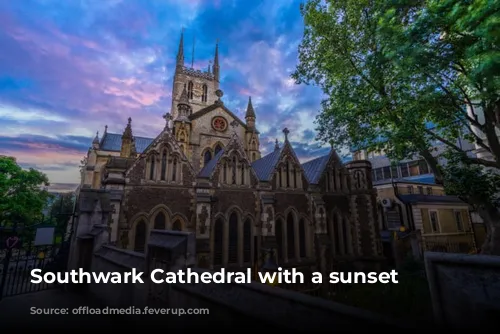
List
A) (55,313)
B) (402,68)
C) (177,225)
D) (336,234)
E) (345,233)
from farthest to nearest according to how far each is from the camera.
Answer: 1. (345,233)
2. (336,234)
3. (177,225)
4. (402,68)
5. (55,313)

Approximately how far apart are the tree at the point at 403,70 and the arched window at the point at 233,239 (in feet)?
25.8

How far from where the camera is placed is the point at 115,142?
42094 millimetres

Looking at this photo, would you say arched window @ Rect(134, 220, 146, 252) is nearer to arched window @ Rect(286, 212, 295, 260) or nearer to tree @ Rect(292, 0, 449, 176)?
arched window @ Rect(286, 212, 295, 260)

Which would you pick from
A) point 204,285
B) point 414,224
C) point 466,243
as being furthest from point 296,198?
point 466,243

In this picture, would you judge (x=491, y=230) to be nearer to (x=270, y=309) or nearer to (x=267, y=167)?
(x=270, y=309)

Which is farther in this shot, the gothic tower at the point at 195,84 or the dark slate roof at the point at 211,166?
the gothic tower at the point at 195,84

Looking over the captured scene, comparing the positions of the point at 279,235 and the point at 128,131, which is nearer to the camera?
the point at 279,235

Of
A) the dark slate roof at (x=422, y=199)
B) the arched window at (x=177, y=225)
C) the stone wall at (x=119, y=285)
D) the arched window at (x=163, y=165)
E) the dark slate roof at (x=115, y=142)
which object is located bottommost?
the stone wall at (x=119, y=285)

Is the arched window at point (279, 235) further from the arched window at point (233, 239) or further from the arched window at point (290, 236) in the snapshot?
the arched window at point (233, 239)

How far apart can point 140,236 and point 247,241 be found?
6.52m

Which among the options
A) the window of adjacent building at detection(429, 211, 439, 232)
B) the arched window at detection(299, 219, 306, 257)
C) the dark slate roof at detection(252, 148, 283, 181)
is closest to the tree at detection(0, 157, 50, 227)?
the dark slate roof at detection(252, 148, 283, 181)

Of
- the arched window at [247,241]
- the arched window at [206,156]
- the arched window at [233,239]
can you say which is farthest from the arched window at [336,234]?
the arched window at [206,156]

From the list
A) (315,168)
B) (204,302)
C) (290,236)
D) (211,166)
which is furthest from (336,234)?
(204,302)

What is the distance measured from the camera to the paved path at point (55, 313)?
19.9ft
